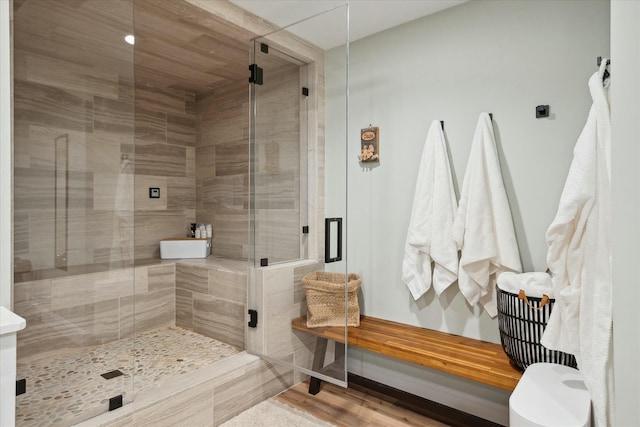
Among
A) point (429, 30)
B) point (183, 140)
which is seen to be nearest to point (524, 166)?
point (429, 30)

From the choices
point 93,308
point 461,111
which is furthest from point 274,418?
point 461,111

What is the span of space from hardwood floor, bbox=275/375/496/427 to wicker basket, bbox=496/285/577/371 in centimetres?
65

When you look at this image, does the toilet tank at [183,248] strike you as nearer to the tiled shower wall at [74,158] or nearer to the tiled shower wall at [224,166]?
the tiled shower wall at [224,166]

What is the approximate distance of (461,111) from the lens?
87.6 inches

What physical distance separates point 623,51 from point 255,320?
2177 millimetres

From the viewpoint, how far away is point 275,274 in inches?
93.7

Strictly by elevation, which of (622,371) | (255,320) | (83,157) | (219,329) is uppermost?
(83,157)

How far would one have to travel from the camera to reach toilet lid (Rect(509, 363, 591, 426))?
1.23m

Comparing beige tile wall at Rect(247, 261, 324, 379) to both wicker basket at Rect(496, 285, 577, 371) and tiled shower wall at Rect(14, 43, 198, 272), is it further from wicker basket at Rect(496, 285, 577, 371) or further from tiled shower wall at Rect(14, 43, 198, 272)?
wicker basket at Rect(496, 285, 577, 371)

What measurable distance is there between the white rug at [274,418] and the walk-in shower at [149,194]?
8 cm

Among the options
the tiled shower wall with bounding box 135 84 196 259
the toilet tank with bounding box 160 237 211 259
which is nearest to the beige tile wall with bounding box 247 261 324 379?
the toilet tank with bounding box 160 237 211 259

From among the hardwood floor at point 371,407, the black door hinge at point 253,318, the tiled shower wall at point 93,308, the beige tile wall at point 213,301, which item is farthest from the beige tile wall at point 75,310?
the hardwood floor at point 371,407

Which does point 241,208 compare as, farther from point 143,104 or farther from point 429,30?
point 429,30

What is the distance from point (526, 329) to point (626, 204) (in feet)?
2.98
